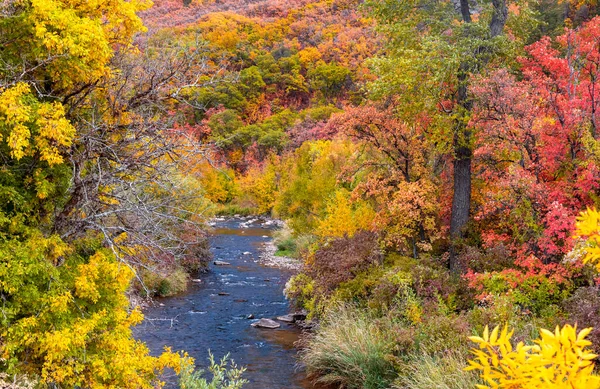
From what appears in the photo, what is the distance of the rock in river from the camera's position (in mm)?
15523

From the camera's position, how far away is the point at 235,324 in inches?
622

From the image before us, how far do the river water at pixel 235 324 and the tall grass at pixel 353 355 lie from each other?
0.62 metres

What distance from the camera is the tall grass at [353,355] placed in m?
10.0

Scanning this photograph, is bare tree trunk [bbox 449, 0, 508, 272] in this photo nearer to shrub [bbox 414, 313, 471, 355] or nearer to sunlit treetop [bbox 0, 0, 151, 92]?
shrub [bbox 414, 313, 471, 355]

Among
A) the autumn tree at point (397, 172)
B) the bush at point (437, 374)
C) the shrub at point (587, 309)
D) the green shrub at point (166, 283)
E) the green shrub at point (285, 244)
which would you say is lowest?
the green shrub at point (285, 244)

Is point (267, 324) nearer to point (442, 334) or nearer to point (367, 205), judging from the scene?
point (367, 205)

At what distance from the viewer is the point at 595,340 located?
732cm

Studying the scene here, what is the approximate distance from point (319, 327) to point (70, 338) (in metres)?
7.57

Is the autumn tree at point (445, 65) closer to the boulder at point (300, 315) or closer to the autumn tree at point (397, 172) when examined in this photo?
the autumn tree at point (397, 172)

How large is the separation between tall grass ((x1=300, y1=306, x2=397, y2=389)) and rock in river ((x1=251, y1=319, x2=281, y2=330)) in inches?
138

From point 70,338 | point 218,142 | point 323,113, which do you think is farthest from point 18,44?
point 323,113

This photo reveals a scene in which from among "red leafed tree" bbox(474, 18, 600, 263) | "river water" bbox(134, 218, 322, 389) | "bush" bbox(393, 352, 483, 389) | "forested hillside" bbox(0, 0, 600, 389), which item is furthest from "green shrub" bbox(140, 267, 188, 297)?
"red leafed tree" bbox(474, 18, 600, 263)

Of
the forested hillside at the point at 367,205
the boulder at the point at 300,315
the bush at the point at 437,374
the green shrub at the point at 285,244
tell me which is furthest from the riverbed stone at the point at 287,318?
the green shrub at the point at 285,244

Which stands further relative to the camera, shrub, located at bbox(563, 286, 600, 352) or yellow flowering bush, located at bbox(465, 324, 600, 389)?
shrub, located at bbox(563, 286, 600, 352)
